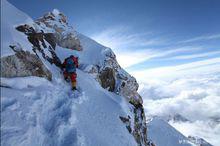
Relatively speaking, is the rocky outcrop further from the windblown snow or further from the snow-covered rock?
the windblown snow

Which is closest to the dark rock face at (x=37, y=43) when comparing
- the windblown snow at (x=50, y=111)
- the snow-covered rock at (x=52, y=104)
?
the snow-covered rock at (x=52, y=104)

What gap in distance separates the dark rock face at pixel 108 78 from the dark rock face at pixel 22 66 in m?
9.64

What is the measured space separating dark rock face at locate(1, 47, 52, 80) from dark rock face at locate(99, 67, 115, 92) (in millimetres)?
9643

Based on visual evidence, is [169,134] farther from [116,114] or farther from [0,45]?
[0,45]

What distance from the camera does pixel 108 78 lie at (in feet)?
81.9

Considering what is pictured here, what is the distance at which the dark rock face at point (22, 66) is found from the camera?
11.3 m

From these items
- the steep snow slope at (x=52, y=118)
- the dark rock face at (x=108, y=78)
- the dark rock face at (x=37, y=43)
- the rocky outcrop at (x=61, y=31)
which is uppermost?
the rocky outcrop at (x=61, y=31)

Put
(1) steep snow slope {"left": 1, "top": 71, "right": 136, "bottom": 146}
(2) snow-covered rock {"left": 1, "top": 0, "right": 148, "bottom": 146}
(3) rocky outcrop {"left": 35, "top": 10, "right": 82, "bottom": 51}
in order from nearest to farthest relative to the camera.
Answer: (1) steep snow slope {"left": 1, "top": 71, "right": 136, "bottom": 146} < (2) snow-covered rock {"left": 1, "top": 0, "right": 148, "bottom": 146} < (3) rocky outcrop {"left": 35, "top": 10, "right": 82, "bottom": 51}

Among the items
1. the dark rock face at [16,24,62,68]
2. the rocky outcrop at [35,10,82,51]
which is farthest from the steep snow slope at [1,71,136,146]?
the rocky outcrop at [35,10,82,51]

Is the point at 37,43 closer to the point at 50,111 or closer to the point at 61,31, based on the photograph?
the point at 50,111

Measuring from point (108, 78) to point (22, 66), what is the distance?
13.5 m

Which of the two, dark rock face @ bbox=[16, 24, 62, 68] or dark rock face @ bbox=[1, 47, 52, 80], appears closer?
dark rock face @ bbox=[1, 47, 52, 80]

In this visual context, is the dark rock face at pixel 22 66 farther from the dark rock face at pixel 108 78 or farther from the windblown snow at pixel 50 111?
the dark rock face at pixel 108 78

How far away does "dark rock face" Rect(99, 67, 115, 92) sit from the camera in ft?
78.7
